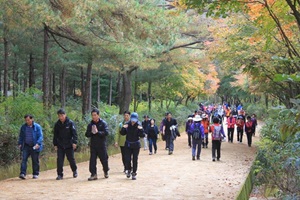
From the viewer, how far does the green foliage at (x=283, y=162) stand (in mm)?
4216

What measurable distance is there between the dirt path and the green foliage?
697 mm

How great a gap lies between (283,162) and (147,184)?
3.33m

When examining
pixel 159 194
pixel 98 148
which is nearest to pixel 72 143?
pixel 98 148

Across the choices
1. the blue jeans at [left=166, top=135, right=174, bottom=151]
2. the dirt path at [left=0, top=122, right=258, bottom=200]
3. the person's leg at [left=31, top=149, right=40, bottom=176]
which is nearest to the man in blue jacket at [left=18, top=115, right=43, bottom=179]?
the person's leg at [left=31, top=149, right=40, bottom=176]

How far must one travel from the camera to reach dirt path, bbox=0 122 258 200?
311 inches

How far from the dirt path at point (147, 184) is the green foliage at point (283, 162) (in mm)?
697

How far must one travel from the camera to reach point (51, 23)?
12.4 meters

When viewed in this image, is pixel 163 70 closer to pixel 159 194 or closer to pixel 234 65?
pixel 234 65

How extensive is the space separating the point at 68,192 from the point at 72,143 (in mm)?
1822

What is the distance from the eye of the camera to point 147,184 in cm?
919

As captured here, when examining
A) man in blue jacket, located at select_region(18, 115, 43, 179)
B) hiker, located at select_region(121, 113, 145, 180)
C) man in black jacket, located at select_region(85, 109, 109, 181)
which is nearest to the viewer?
man in black jacket, located at select_region(85, 109, 109, 181)

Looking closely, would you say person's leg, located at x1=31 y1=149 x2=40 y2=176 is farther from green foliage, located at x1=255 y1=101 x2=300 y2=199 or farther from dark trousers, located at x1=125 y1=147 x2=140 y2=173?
green foliage, located at x1=255 y1=101 x2=300 y2=199

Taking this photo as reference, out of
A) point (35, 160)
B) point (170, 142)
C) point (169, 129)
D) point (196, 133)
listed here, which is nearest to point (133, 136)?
point (35, 160)

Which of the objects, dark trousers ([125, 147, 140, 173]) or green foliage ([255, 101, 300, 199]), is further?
dark trousers ([125, 147, 140, 173])
